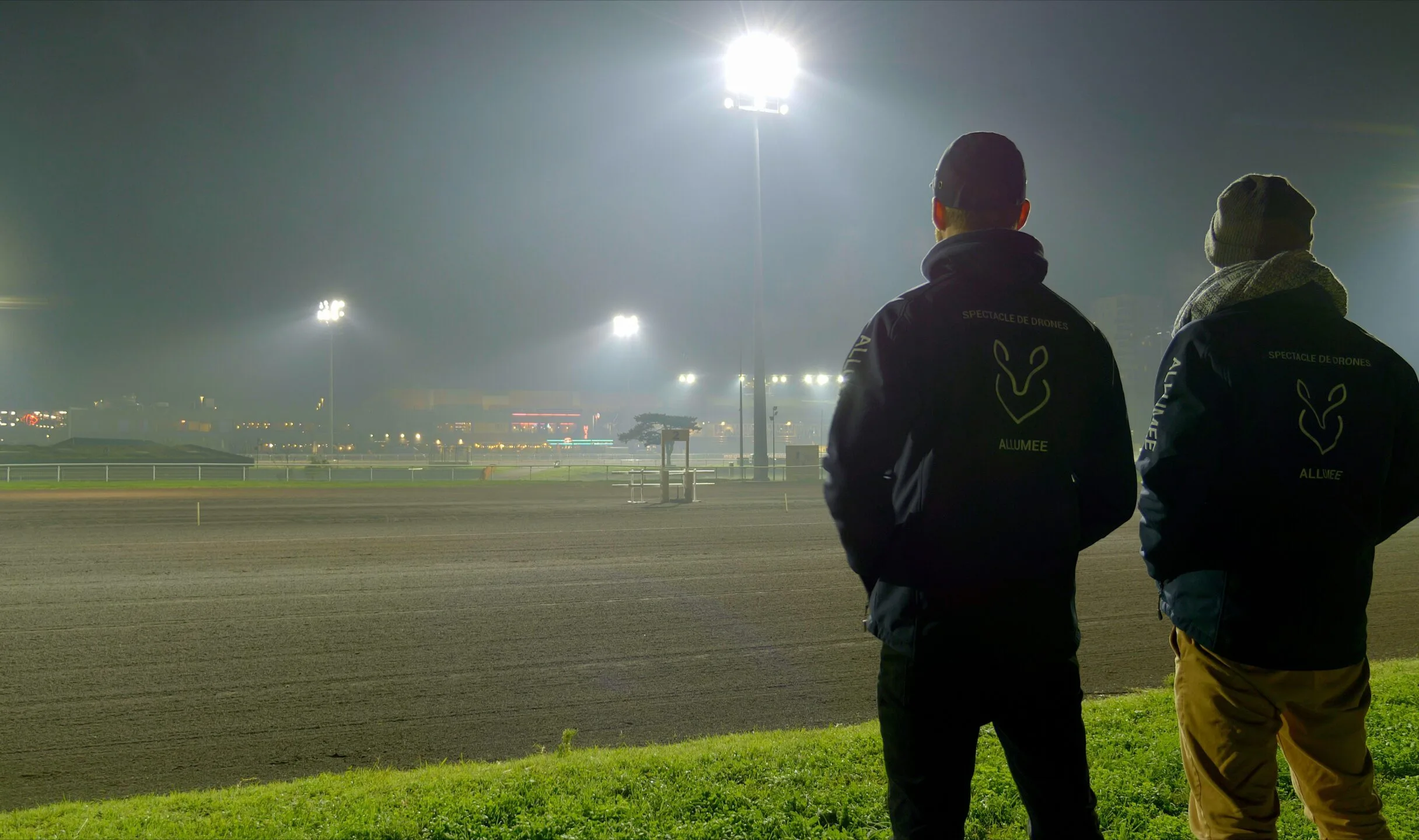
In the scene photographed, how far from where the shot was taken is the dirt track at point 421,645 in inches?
210

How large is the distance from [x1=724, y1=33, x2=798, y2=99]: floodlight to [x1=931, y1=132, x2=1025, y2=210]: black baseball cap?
112 feet

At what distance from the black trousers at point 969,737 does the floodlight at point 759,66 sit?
115 feet

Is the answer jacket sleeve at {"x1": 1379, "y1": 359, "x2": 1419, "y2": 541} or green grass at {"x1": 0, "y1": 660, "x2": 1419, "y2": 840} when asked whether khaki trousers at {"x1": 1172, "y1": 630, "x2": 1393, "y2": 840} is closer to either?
jacket sleeve at {"x1": 1379, "y1": 359, "x2": 1419, "y2": 541}

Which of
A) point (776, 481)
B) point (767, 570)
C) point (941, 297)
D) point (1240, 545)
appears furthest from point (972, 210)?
point (776, 481)

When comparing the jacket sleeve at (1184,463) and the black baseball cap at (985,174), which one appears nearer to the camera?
the black baseball cap at (985,174)

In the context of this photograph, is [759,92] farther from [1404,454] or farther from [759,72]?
[1404,454]

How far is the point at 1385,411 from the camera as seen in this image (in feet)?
7.61

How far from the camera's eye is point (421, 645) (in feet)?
25.3

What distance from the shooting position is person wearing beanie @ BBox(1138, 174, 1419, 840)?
2176 mm

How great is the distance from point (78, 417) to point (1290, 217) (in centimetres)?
A: 9316

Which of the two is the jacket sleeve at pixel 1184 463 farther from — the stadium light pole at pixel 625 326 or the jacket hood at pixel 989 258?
the stadium light pole at pixel 625 326

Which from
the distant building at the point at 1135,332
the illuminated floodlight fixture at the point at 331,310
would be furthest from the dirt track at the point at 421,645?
the distant building at the point at 1135,332

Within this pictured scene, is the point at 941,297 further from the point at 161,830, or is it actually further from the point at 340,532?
the point at 340,532

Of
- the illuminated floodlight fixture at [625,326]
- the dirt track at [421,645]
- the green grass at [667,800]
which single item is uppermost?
the illuminated floodlight fixture at [625,326]
